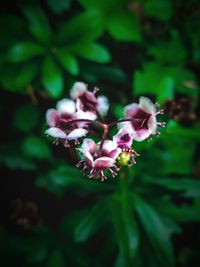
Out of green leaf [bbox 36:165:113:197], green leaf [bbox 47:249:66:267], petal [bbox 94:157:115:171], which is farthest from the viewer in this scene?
green leaf [bbox 47:249:66:267]

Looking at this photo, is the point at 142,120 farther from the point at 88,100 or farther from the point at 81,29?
the point at 81,29

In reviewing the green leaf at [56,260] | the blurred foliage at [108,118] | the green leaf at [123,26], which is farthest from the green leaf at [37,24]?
the green leaf at [56,260]

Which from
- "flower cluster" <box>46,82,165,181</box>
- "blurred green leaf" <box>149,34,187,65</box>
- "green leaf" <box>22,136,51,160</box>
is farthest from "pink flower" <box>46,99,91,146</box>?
"blurred green leaf" <box>149,34,187,65</box>

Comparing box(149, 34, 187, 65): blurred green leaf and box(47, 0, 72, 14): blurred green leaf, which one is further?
box(149, 34, 187, 65): blurred green leaf

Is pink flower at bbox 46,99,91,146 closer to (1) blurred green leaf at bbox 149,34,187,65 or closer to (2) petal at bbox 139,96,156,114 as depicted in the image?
(2) petal at bbox 139,96,156,114

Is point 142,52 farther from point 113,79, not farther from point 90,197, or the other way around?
point 90,197

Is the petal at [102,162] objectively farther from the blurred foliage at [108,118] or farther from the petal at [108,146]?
the blurred foliage at [108,118]
